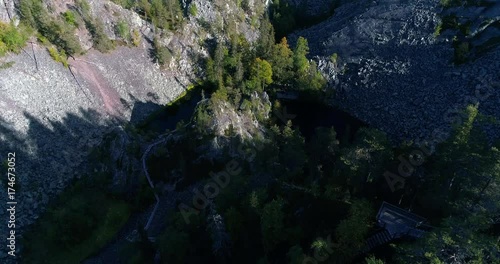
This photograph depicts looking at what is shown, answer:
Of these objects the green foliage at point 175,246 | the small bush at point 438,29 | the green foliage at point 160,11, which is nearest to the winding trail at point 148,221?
the green foliage at point 175,246

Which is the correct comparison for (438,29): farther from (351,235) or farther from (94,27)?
(94,27)

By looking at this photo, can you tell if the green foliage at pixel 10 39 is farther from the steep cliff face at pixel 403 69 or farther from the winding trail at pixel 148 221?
the steep cliff face at pixel 403 69

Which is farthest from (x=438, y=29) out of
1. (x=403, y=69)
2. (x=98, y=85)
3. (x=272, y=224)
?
(x=98, y=85)

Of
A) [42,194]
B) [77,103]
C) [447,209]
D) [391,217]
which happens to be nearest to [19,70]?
[77,103]

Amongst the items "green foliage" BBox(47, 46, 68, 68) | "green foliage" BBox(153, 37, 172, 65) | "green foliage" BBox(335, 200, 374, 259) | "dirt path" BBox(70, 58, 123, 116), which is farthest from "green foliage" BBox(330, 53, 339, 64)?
"green foliage" BBox(335, 200, 374, 259)

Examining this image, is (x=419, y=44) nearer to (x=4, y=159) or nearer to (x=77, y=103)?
(x=77, y=103)

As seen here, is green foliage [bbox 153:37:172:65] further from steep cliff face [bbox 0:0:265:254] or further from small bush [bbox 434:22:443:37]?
small bush [bbox 434:22:443:37]
